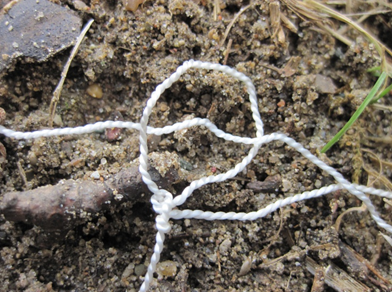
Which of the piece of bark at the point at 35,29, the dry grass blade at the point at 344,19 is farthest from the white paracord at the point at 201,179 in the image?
the dry grass blade at the point at 344,19

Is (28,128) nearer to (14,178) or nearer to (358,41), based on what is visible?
(14,178)

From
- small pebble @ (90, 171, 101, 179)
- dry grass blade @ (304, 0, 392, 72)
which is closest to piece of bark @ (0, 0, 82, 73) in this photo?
small pebble @ (90, 171, 101, 179)

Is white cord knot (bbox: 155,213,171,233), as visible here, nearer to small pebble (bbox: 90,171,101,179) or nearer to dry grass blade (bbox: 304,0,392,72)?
small pebble (bbox: 90,171,101,179)

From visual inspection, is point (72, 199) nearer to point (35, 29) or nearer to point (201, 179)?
point (201, 179)

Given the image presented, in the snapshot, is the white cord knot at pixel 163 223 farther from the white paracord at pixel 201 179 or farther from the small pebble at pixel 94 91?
the small pebble at pixel 94 91

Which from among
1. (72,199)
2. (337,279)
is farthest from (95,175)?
(337,279)
